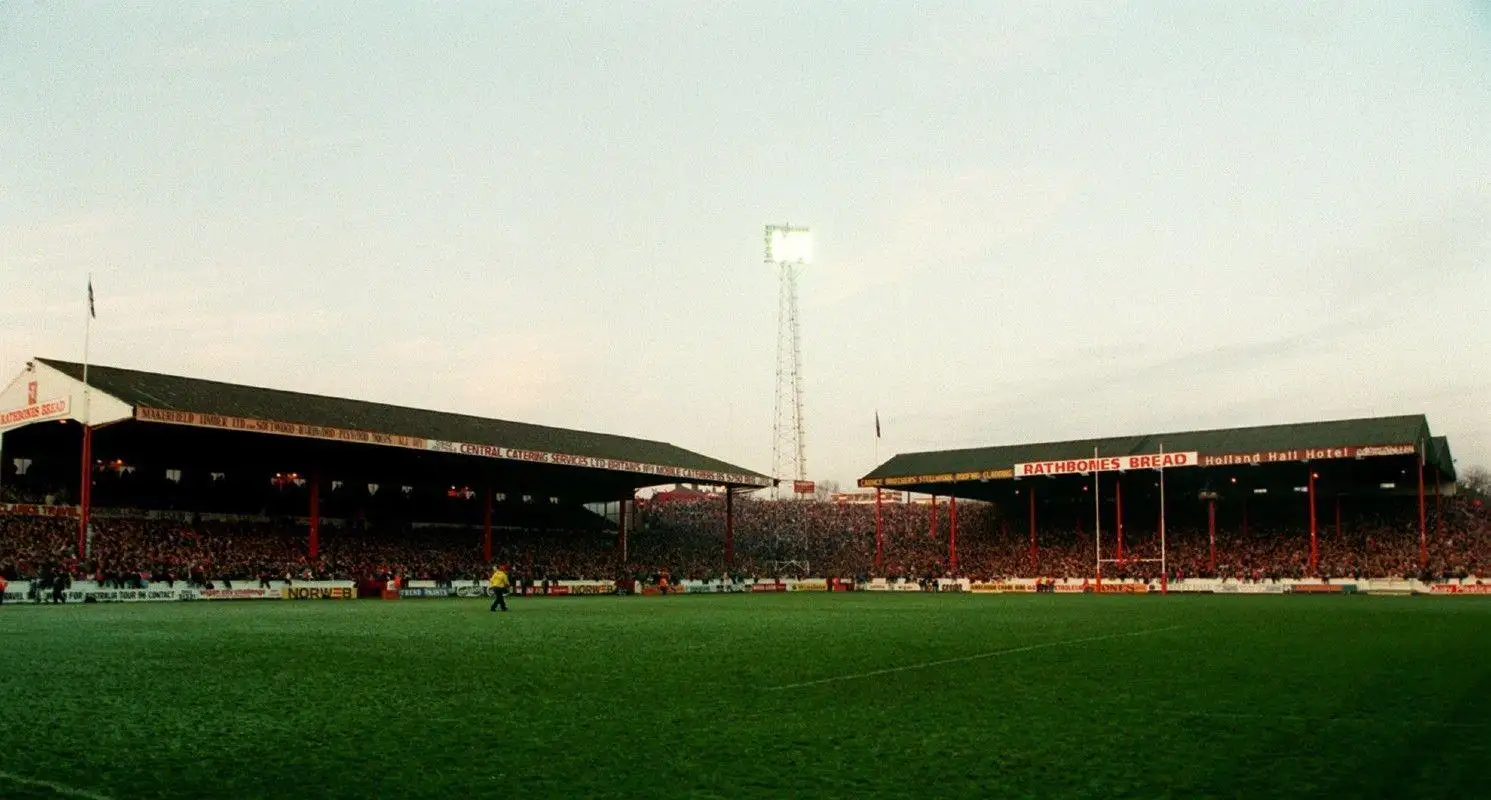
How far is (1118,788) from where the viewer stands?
6.27 meters

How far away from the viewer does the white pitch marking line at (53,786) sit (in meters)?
5.92

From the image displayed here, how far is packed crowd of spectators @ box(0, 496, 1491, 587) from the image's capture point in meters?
40.7

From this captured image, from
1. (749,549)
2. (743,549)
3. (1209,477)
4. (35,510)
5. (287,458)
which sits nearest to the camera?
(35,510)

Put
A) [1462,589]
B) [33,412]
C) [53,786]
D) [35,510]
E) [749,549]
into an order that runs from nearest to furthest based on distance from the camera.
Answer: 1. [53,786]
2. [33,412]
3. [35,510]
4. [1462,589]
5. [749,549]

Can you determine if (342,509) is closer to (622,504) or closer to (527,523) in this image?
(527,523)

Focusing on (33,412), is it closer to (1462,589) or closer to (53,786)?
(53,786)

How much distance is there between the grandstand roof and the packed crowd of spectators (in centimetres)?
488

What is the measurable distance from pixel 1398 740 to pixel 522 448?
46.0 metres

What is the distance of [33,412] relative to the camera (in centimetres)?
4044

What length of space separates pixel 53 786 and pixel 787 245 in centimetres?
6018

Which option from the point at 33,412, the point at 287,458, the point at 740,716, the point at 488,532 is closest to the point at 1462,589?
the point at 488,532

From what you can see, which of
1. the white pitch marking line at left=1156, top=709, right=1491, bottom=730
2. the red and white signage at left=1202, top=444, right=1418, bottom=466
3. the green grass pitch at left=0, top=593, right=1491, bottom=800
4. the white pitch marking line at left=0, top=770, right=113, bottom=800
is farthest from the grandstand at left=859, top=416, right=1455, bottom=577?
the white pitch marking line at left=0, top=770, right=113, bottom=800

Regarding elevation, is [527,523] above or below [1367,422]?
below

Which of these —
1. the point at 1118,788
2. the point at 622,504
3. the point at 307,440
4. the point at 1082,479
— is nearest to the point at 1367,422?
the point at 1082,479
